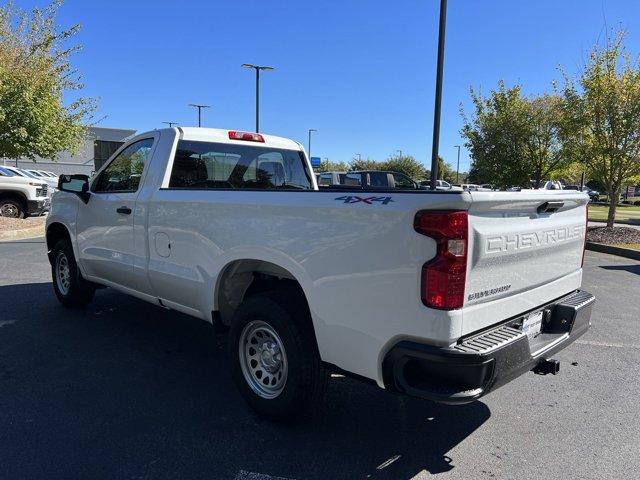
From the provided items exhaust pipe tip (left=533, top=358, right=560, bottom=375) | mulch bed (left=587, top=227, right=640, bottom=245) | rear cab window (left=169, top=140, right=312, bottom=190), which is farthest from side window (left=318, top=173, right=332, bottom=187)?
mulch bed (left=587, top=227, right=640, bottom=245)

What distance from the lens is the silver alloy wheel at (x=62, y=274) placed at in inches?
236

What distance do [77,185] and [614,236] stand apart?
1305 cm

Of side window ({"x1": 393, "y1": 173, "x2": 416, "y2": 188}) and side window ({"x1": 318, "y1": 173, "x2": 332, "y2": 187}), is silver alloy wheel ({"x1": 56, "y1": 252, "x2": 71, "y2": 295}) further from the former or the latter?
side window ({"x1": 393, "y1": 173, "x2": 416, "y2": 188})

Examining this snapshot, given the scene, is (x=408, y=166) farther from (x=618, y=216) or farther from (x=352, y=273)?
(x=352, y=273)

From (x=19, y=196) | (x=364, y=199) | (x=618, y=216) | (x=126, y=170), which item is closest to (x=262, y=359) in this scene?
(x=364, y=199)

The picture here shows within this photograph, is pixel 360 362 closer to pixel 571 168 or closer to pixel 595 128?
pixel 595 128

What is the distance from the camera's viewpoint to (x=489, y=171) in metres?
20.1

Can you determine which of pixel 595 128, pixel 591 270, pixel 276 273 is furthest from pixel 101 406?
pixel 595 128

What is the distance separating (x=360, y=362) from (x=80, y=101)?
49.2ft

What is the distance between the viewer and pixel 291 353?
124 inches

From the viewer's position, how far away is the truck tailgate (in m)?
2.61

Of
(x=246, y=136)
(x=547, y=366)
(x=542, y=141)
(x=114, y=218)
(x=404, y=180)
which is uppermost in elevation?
(x=542, y=141)

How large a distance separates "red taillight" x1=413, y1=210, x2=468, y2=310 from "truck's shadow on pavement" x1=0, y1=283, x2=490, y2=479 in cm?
111

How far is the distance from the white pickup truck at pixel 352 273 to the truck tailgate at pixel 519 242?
0.04 ft
